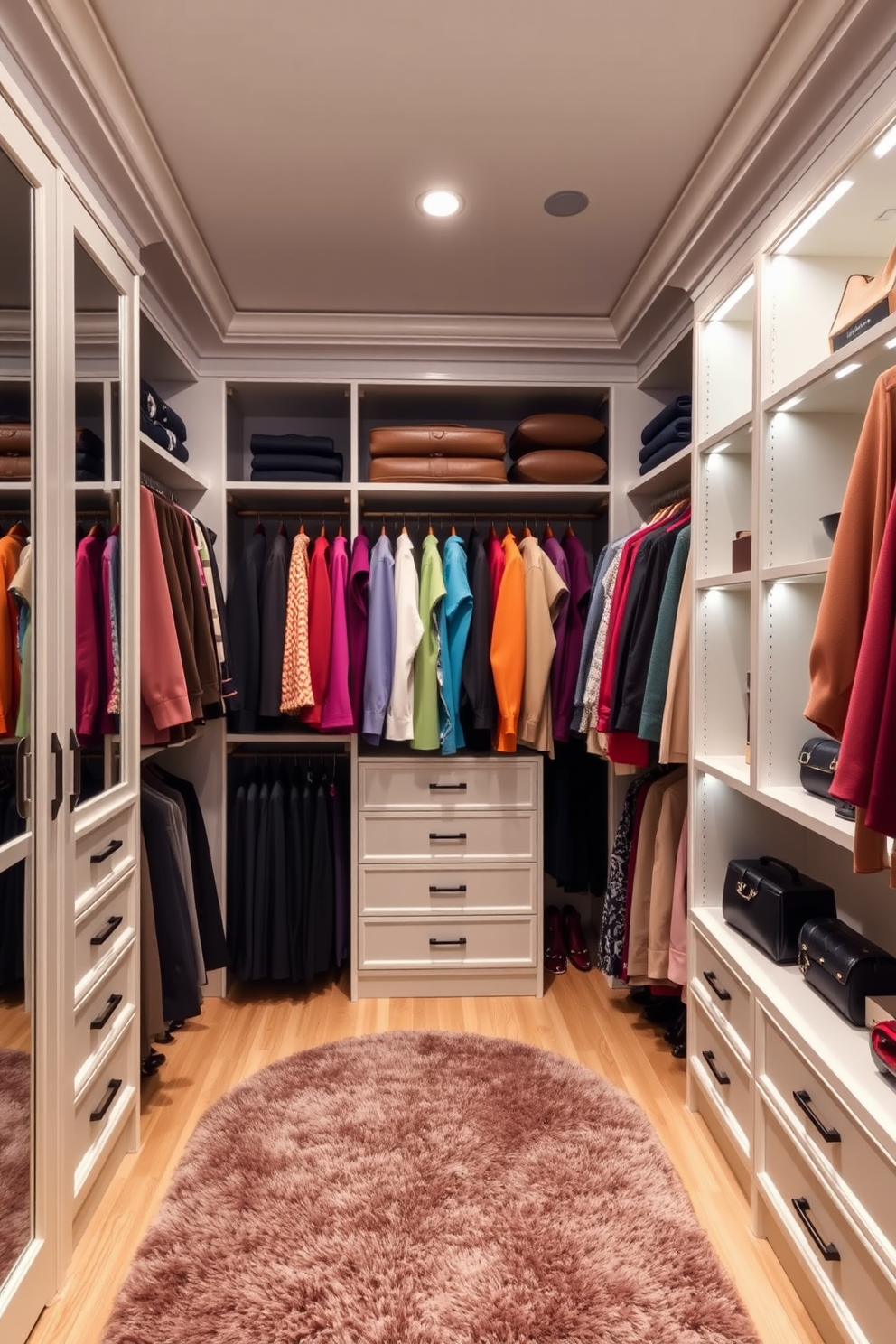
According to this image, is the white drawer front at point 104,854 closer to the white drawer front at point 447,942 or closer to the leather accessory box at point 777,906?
the white drawer front at point 447,942

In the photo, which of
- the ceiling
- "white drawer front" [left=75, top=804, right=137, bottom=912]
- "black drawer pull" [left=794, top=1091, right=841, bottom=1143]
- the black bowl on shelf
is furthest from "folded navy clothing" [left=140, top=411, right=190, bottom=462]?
"black drawer pull" [left=794, top=1091, right=841, bottom=1143]

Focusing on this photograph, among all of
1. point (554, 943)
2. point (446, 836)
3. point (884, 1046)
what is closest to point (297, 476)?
point (446, 836)

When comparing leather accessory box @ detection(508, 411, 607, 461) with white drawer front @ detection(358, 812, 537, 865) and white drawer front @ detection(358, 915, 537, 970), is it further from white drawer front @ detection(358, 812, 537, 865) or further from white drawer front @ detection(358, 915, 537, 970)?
white drawer front @ detection(358, 915, 537, 970)

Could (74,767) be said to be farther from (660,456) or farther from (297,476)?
(660,456)

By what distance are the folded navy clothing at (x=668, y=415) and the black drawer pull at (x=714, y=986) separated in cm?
171

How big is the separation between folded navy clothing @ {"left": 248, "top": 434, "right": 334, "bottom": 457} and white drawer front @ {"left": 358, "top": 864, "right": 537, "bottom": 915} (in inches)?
62.9

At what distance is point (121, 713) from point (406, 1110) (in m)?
1.33

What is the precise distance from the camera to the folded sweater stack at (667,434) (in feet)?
8.36

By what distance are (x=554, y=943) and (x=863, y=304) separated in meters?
2.53

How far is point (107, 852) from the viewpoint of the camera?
182 cm

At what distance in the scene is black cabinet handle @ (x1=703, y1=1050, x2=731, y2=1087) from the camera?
1931 mm

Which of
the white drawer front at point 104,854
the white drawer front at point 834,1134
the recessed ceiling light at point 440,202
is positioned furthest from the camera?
the recessed ceiling light at point 440,202

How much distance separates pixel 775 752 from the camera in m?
1.83

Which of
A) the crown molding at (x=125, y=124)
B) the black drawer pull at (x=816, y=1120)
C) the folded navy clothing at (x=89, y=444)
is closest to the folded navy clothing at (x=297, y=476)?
the crown molding at (x=125, y=124)
